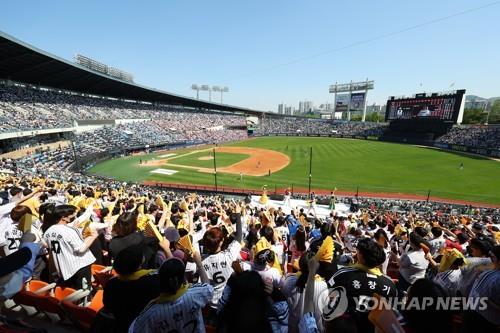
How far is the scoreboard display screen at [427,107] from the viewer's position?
5659 cm

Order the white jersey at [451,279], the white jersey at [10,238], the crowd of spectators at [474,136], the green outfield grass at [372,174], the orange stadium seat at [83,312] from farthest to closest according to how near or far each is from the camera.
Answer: the crowd of spectators at [474,136] → the green outfield grass at [372,174] → the white jersey at [10,238] → the white jersey at [451,279] → the orange stadium seat at [83,312]

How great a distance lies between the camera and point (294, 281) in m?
3.31

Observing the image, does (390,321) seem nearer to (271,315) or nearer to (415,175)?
(271,315)

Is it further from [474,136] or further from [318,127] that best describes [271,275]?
[318,127]

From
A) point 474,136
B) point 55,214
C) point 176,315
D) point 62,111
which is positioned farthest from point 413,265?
point 474,136

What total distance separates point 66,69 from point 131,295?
56551mm

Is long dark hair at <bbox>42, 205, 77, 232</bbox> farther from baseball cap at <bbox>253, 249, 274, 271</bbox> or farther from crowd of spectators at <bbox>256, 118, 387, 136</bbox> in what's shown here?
crowd of spectators at <bbox>256, 118, 387, 136</bbox>

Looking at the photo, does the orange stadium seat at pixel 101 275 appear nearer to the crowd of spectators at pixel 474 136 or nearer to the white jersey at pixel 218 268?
the white jersey at pixel 218 268

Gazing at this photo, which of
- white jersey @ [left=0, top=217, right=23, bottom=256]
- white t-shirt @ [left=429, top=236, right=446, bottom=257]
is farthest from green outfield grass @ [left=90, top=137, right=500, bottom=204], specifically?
white jersey @ [left=0, top=217, right=23, bottom=256]

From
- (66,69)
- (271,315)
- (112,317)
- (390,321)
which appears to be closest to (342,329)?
(390,321)

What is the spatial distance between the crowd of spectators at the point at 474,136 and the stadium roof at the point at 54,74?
241 ft

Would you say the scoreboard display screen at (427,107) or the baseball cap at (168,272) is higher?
the scoreboard display screen at (427,107)

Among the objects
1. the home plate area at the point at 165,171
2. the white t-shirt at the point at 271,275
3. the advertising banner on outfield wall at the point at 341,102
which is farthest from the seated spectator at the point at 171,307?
the advertising banner on outfield wall at the point at 341,102

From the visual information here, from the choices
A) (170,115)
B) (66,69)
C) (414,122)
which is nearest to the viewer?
(66,69)
